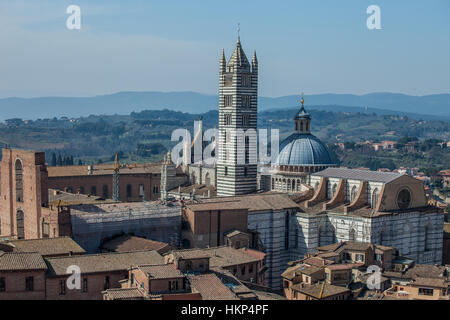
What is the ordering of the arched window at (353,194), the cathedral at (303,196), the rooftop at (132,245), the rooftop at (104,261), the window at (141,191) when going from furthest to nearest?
the window at (141,191)
the arched window at (353,194)
the cathedral at (303,196)
the rooftop at (132,245)
the rooftop at (104,261)

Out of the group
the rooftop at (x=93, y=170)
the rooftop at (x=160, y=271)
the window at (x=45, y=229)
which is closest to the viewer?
the rooftop at (x=160, y=271)

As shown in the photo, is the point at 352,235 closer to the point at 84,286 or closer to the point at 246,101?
the point at 246,101

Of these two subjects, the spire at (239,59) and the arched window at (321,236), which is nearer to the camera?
the arched window at (321,236)

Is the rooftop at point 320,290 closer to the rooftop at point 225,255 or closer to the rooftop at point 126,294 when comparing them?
the rooftop at point 225,255

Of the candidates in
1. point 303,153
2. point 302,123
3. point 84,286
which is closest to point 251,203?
point 303,153

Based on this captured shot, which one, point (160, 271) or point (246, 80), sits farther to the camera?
point (246, 80)

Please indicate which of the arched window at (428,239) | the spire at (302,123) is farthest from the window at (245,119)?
the arched window at (428,239)
